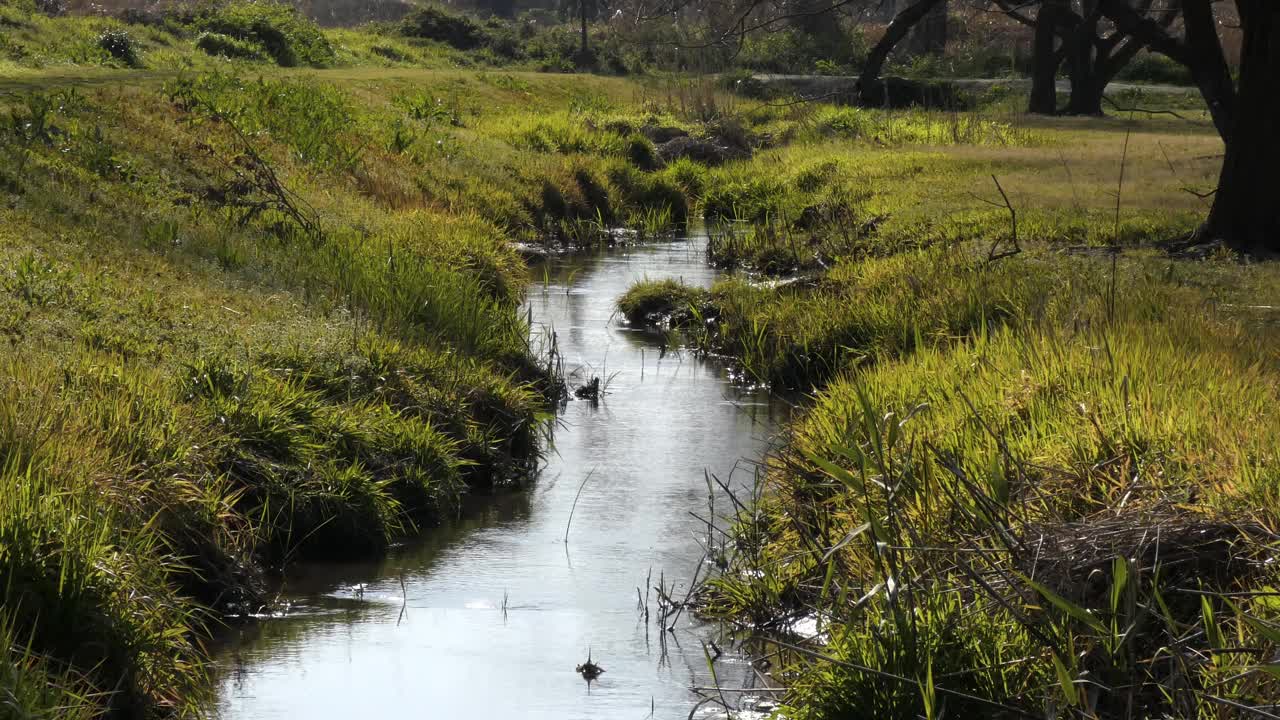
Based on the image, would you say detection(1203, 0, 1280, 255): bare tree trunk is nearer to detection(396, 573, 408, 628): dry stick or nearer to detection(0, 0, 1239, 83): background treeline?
detection(396, 573, 408, 628): dry stick

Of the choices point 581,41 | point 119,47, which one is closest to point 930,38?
point 581,41

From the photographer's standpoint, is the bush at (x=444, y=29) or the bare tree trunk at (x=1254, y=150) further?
the bush at (x=444, y=29)

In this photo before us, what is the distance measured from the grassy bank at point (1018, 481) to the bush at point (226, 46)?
60.7 ft

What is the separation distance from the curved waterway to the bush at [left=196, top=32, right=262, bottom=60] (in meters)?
21.2

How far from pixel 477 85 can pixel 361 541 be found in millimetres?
23439

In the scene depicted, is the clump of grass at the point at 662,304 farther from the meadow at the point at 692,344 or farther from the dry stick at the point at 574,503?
the dry stick at the point at 574,503

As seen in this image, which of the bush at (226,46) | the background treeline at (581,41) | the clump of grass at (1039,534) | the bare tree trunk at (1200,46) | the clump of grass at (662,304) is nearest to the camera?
the clump of grass at (1039,534)

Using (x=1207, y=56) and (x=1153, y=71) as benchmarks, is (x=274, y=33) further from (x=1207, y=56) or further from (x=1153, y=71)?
(x=1153, y=71)

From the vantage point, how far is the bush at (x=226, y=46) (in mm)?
28766

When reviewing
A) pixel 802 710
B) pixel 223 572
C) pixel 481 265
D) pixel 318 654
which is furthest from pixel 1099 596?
A: pixel 481 265

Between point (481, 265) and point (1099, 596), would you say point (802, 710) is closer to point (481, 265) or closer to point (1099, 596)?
point (1099, 596)

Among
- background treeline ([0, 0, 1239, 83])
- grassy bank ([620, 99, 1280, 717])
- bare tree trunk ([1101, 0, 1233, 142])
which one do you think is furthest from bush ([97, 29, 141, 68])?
bare tree trunk ([1101, 0, 1233, 142])

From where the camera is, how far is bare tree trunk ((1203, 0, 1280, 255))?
1127 centimetres

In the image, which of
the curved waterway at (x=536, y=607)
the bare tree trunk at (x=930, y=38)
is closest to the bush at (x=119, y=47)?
the curved waterway at (x=536, y=607)
